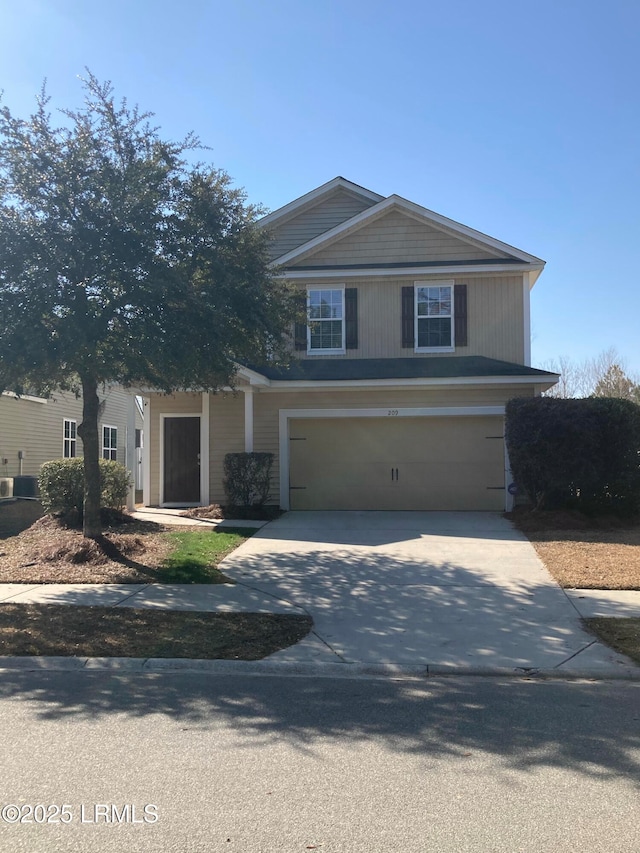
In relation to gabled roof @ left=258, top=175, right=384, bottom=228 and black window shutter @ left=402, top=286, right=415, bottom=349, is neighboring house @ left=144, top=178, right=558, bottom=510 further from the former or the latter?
gabled roof @ left=258, top=175, right=384, bottom=228

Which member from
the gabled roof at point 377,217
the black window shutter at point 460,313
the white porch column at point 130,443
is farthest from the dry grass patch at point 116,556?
the gabled roof at point 377,217

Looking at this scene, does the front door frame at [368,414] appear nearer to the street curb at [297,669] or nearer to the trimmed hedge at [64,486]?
the trimmed hedge at [64,486]

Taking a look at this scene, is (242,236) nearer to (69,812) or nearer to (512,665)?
(512,665)

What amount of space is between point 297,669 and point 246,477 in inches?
343

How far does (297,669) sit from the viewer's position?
6.08 metres

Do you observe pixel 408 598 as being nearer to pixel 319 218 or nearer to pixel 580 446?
pixel 580 446

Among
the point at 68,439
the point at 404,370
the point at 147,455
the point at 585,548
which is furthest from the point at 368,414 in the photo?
the point at 68,439

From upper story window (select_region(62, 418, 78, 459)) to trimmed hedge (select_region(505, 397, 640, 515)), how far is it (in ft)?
52.5

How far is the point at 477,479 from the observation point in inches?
612

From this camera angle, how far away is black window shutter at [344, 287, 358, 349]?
16.6 m

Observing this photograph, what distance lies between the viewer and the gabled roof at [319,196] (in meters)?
18.1

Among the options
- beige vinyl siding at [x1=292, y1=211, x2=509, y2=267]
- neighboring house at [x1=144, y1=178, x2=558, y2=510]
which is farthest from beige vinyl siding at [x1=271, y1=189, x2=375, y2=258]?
beige vinyl siding at [x1=292, y1=211, x2=509, y2=267]

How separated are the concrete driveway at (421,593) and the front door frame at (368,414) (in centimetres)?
202

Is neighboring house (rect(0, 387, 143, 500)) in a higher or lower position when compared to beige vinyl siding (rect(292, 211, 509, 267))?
lower
